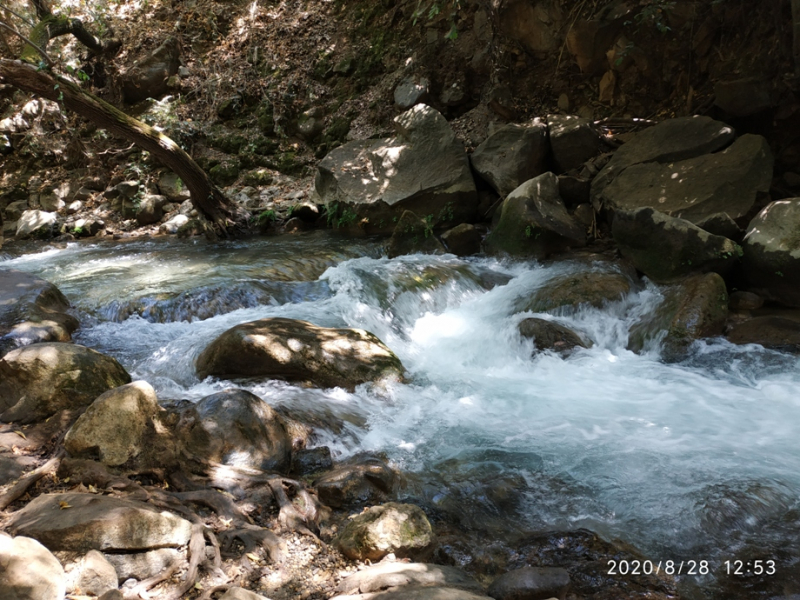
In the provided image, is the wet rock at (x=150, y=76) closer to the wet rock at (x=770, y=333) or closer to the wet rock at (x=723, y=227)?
the wet rock at (x=723, y=227)

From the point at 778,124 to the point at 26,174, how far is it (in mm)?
14908

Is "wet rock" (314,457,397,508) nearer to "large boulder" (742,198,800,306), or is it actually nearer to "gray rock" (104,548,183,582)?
"gray rock" (104,548,183,582)

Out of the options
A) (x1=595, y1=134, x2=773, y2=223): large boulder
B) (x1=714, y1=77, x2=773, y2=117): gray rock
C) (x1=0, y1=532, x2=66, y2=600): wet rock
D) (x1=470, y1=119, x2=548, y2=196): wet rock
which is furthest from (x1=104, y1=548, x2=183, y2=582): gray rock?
(x1=714, y1=77, x2=773, y2=117): gray rock

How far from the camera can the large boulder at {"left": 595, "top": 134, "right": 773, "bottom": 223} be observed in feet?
21.6

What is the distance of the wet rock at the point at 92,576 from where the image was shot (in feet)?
6.56

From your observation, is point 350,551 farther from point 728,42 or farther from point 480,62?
point 480,62

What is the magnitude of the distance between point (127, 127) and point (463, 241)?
556 cm

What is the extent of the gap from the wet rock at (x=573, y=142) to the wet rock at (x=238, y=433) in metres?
6.82

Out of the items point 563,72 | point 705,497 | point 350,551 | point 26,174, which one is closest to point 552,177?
point 563,72

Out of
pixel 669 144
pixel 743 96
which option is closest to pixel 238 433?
pixel 669 144

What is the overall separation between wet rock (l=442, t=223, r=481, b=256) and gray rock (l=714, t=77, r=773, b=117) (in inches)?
151

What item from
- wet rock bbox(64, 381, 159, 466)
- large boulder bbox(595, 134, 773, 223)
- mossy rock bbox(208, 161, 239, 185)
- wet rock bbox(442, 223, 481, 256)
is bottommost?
wet rock bbox(64, 381, 159, 466)

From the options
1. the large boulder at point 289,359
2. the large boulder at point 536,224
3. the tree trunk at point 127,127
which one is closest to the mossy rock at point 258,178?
the tree trunk at point 127,127

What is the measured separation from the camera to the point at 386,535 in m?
2.64
